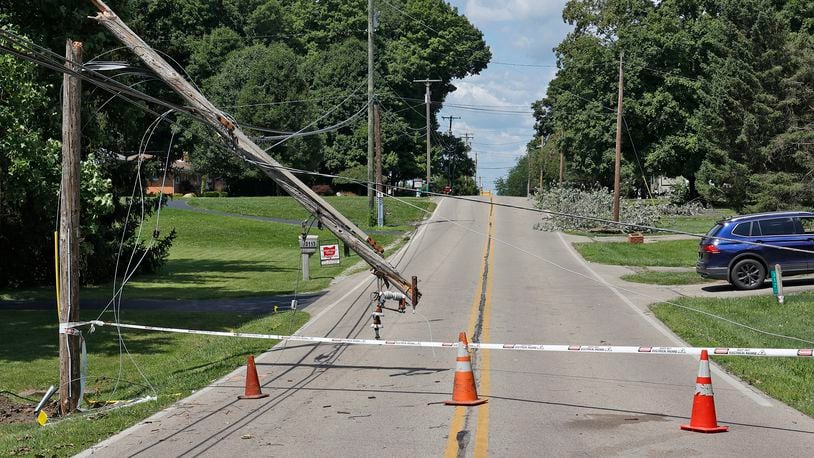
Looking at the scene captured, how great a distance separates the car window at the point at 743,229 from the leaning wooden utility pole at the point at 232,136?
12748 millimetres

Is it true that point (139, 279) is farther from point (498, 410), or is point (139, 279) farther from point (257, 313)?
point (498, 410)

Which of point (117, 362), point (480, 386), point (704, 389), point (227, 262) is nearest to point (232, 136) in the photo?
point (480, 386)

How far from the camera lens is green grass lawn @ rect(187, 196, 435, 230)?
5538 centimetres

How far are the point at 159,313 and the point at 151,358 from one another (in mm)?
6148

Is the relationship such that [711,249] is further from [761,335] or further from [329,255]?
[329,255]

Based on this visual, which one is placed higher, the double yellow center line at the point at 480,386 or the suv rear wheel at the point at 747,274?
the suv rear wheel at the point at 747,274

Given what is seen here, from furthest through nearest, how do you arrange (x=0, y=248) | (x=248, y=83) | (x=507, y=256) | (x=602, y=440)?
1. (x=248, y=83)
2. (x=507, y=256)
3. (x=0, y=248)
4. (x=602, y=440)

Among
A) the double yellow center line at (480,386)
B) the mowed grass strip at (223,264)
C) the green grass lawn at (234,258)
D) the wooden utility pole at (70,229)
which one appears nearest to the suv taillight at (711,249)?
the double yellow center line at (480,386)

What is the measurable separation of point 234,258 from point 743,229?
962 inches

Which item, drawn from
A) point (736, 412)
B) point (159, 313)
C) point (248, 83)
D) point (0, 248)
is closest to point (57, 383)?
point (159, 313)

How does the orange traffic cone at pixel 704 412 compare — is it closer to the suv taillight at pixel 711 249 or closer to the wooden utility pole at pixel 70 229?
the wooden utility pole at pixel 70 229

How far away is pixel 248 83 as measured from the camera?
7175 centimetres

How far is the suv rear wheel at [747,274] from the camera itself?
75.1 ft

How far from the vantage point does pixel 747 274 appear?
23016 millimetres
